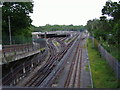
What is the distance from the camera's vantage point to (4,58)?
18016mm

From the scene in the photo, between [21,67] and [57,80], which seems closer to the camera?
[57,80]

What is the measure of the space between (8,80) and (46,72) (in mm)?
5683

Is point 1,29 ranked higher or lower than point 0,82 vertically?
higher

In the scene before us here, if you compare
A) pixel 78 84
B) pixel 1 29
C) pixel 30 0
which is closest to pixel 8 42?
pixel 1 29

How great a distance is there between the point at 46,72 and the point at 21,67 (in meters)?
2.77

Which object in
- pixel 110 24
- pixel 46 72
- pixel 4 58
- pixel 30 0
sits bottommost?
pixel 46 72

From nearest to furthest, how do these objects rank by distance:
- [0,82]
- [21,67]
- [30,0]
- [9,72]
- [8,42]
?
[0,82] < [9,72] < [21,67] < [8,42] < [30,0]

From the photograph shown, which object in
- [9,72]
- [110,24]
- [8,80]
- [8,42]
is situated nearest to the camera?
[8,80]

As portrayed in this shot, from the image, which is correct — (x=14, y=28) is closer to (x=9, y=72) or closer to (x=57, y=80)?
(x=9, y=72)

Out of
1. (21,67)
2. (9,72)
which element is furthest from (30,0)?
(9,72)

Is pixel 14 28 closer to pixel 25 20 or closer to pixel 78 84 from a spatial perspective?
pixel 25 20

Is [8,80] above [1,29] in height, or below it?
below

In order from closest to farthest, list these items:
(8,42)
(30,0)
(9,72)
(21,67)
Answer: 1. (9,72)
2. (21,67)
3. (8,42)
4. (30,0)

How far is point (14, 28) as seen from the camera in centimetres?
4112
